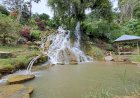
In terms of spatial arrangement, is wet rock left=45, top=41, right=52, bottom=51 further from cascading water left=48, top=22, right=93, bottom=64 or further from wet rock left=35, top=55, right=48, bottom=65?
wet rock left=35, top=55, right=48, bottom=65

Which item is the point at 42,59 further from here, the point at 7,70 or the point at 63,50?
the point at 7,70

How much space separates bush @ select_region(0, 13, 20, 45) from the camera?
14.8 m

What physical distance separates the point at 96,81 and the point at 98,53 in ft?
29.2

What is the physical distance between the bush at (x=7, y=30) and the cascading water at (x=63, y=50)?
2.55 meters

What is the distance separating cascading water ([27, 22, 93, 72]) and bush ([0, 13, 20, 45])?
2.55 meters

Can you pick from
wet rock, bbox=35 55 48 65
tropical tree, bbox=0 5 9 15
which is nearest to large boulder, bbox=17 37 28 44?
wet rock, bbox=35 55 48 65

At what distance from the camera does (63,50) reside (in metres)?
15.2

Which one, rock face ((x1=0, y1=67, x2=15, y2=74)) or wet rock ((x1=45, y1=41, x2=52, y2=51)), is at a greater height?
wet rock ((x1=45, y1=41, x2=52, y2=51))

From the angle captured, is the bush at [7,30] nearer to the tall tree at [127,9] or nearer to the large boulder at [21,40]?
the large boulder at [21,40]

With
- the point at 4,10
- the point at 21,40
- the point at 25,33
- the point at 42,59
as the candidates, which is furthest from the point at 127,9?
the point at 42,59

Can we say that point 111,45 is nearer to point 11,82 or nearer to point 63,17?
point 63,17

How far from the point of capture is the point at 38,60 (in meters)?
12.7

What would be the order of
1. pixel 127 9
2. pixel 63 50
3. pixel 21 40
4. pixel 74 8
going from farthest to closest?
pixel 127 9, pixel 74 8, pixel 21 40, pixel 63 50

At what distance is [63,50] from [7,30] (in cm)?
452
